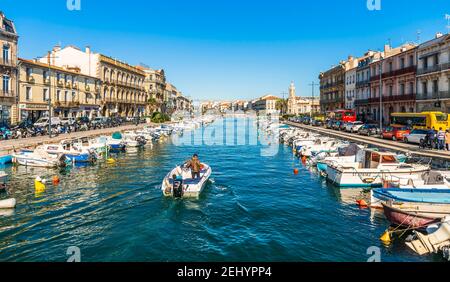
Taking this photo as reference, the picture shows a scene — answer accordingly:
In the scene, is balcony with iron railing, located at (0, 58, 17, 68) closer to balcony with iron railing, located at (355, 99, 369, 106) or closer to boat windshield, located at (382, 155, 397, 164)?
boat windshield, located at (382, 155, 397, 164)

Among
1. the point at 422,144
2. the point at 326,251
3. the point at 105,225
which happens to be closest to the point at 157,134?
the point at 422,144

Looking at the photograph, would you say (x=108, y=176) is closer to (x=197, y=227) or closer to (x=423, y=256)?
(x=197, y=227)

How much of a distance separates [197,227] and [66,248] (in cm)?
499

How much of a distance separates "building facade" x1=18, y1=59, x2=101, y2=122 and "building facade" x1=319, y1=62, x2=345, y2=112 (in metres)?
58.0

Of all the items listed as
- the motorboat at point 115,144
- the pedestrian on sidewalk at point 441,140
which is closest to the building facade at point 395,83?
the pedestrian on sidewalk at point 441,140

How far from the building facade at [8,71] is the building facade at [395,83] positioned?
51.6 metres

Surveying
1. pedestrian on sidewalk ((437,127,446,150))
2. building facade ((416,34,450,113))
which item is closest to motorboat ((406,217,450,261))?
pedestrian on sidewalk ((437,127,446,150))

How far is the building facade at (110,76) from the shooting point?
73.4 m

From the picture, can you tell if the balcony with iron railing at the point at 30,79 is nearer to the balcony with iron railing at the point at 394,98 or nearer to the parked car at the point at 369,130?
the parked car at the point at 369,130

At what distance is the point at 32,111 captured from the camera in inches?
2061

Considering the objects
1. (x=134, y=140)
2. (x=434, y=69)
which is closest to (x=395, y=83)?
(x=434, y=69)

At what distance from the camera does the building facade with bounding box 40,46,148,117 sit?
73.4 meters

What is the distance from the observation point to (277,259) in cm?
1124
